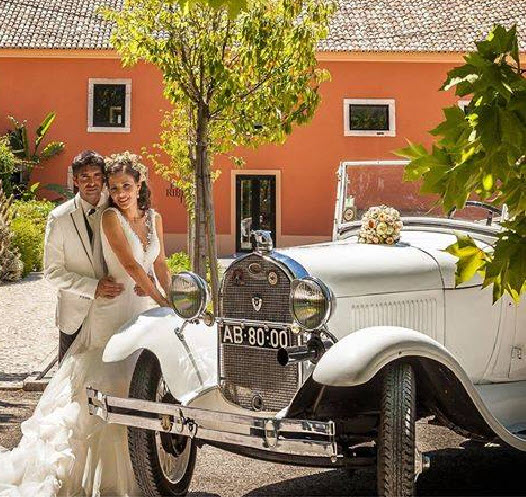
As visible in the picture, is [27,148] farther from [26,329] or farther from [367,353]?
[367,353]

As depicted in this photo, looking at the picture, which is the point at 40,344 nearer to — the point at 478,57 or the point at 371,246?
the point at 371,246

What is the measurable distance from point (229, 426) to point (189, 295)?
0.96 meters

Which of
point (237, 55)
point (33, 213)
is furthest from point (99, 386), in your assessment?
point (33, 213)

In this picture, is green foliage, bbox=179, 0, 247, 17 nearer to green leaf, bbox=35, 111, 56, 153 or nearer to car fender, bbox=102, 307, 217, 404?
car fender, bbox=102, 307, 217, 404

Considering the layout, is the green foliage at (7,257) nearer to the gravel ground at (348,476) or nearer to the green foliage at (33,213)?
the green foliage at (33,213)

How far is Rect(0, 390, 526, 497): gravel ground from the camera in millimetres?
5914

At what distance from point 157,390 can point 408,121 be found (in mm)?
23413

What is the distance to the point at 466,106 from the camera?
3.20 meters

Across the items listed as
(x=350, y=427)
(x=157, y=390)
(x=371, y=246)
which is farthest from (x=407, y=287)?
(x=157, y=390)

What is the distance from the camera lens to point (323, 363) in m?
4.67

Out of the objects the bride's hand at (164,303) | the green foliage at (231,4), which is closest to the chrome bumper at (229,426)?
the bride's hand at (164,303)

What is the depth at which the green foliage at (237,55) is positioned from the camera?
456 inches

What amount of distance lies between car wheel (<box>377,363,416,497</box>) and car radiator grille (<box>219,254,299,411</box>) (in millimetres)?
561

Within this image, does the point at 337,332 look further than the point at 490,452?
No
